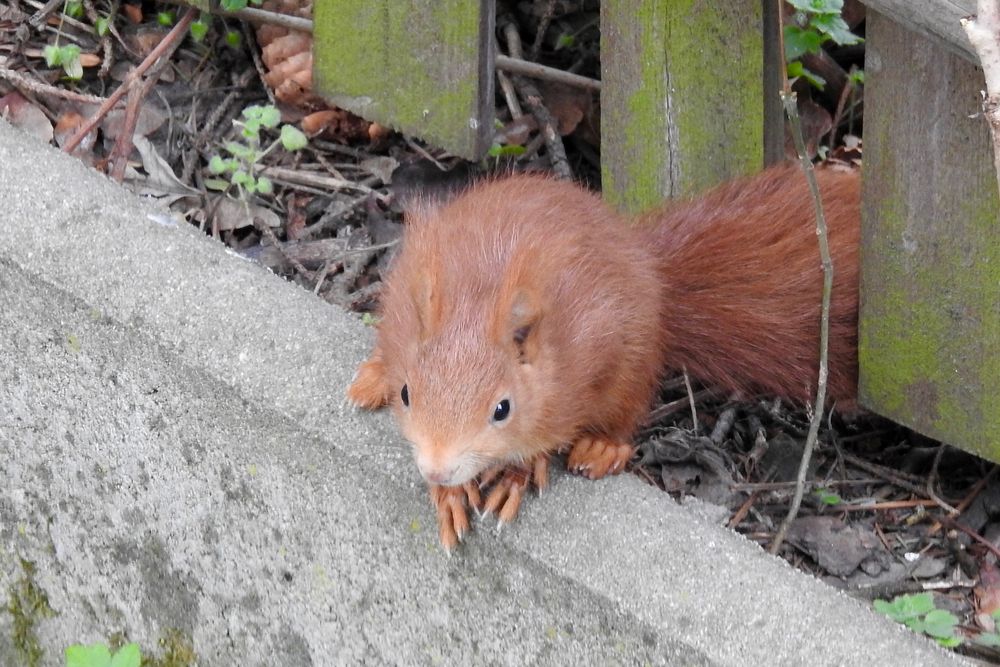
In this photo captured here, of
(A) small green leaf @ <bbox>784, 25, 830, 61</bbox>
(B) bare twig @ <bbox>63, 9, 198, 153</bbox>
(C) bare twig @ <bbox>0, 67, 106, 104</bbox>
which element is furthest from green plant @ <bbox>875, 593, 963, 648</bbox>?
(C) bare twig @ <bbox>0, 67, 106, 104</bbox>

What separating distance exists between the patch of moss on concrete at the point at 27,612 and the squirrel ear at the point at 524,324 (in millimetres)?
1092

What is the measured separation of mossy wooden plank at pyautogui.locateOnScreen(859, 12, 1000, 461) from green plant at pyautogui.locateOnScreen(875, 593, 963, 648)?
0.33m

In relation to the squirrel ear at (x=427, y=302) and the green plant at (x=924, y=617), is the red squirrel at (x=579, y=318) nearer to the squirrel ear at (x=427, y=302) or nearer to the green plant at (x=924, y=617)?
the squirrel ear at (x=427, y=302)

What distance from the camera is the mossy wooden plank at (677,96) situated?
1.98 m

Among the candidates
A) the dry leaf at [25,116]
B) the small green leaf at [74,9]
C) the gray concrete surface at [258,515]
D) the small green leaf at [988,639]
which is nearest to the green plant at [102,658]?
the gray concrete surface at [258,515]

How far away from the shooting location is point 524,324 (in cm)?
163

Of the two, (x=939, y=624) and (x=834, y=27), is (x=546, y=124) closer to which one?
(x=834, y=27)

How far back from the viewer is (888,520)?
2.05 metres

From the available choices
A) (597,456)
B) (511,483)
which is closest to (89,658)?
(511,483)

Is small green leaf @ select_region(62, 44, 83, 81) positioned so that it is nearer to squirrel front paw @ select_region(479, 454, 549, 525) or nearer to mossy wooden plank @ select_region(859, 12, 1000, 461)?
squirrel front paw @ select_region(479, 454, 549, 525)

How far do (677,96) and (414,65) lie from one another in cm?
52

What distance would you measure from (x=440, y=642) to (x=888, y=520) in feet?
2.57

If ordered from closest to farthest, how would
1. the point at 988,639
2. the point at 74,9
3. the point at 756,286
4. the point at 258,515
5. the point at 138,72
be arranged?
the point at 988,639, the point at 258,515, the point at 756,286, the point at 138,72, the point at 74,9

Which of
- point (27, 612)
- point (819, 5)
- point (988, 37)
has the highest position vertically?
point (988, 37)
